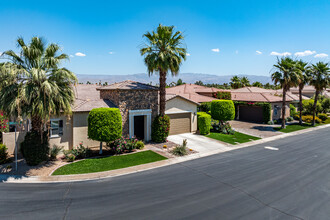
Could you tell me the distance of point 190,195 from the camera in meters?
8.79

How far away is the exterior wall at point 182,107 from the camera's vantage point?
20031 millimetres

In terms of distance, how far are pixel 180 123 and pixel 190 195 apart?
1253 centimetres

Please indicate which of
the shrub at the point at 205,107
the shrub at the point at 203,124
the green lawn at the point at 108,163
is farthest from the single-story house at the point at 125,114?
the shrub at the point at 205,107

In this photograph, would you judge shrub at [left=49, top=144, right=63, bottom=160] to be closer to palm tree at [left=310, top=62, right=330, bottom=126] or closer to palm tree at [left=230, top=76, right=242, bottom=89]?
palm tree at [left=310, top=62, right=330, bottom=126]

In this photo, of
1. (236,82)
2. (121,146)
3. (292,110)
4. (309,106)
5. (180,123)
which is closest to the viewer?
(121,146)

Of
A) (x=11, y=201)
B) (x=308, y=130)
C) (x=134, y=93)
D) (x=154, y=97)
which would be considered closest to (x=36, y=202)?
(x=11, y=201)

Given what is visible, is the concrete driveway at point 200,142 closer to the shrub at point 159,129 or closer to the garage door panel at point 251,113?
the shrub at point 159,129

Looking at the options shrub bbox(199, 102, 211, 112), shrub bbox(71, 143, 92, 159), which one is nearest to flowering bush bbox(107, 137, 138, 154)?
shrub bbox(71, 143, 92, 159)

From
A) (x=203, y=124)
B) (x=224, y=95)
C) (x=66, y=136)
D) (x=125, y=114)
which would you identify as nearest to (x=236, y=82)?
(x=224, y=95)

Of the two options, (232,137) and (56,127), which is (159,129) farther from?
(232,137)

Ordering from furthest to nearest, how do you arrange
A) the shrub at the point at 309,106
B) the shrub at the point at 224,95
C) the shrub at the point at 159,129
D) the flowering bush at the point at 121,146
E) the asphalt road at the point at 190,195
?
the shrub at the point at 224,95 → the shrub at the point at 309,106 → the shrub at the point at 159,129 → the flowering bush at the point at 121,146 → the asphalt road at the point at 190,195

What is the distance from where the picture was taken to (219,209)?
772cm

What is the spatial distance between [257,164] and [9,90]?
1485 centimetres

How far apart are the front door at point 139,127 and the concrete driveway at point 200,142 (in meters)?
2.73
